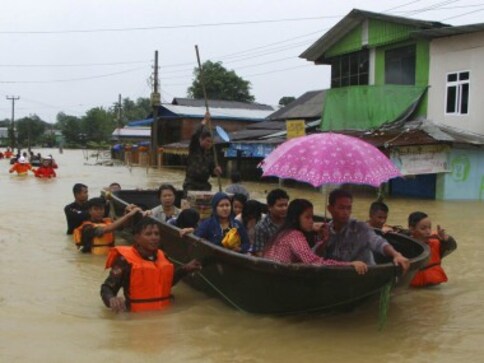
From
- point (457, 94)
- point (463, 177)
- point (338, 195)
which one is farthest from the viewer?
point (457, 94)

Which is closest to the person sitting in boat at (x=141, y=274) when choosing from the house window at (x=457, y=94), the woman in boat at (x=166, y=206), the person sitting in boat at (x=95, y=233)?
the woman in boat at (x=166, y=206)

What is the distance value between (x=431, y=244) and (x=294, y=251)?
213 cm

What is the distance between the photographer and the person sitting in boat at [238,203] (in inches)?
252

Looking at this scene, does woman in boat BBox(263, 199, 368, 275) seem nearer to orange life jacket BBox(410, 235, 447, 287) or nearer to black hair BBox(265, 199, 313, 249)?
black hair BBox(265, 199, 313, 249)

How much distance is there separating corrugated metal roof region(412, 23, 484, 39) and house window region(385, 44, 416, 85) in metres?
1.16

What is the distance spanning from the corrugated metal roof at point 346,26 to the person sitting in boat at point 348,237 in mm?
14445

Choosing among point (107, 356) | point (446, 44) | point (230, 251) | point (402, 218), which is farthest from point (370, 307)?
point (446, 44)

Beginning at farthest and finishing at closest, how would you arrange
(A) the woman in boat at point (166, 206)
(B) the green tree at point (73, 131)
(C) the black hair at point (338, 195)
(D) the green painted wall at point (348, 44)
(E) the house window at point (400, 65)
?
(B) the green tree at point (73, 131)
(D) the green painted wall at point (348, 44)
(E) the house window at point (400, 65)
(A) the woman in boat at point (166, 206)
(C) the black hair at point (338, 195)

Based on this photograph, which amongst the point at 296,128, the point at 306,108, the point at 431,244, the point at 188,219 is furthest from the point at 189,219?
the point at 306,108

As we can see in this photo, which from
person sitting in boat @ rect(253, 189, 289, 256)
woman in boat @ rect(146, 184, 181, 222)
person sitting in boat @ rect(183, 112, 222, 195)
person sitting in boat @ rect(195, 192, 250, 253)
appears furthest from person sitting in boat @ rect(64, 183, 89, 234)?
person sitting in boat @ rect(253, 189, 289, 256)

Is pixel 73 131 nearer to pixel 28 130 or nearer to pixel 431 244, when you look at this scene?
pixel 28 130

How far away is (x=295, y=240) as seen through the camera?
468 centimetres

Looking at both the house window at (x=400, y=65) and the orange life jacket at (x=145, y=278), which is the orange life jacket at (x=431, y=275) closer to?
the orange life jacket at (x=145, y=278)

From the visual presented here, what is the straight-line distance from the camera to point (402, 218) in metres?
13.2
